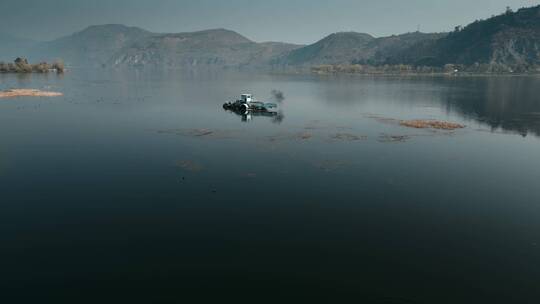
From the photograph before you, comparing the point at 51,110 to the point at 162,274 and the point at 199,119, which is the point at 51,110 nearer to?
the point at 199,119

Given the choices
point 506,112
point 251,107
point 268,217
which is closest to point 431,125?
point 506,112

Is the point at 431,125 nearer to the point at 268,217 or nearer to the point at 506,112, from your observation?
the point at 506,112

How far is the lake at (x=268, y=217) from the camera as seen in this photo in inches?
1027

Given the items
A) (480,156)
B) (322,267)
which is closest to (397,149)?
(480,156)

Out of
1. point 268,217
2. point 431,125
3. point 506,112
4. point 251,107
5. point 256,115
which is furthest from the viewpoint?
point 506,112

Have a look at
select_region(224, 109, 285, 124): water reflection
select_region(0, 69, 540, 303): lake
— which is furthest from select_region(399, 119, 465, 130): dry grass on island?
select_region(224, 109, 285, 124): water reflection

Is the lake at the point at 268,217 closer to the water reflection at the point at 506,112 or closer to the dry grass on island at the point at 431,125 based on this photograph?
the dry grass on island at the point at 431,125

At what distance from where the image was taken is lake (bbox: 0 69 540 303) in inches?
→ 1027

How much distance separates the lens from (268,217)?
121 ft

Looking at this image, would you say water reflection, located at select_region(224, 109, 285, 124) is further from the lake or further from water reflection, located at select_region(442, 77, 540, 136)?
water reflection, located at select_region(442, 77, 540, 136)

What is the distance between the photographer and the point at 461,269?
28.1 metres

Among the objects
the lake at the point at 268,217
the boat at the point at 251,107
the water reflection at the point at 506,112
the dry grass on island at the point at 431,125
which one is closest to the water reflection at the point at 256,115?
the boat at the point at 251,107

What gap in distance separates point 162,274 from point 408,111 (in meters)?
107

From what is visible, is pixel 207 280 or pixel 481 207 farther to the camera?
pixel 481 207
